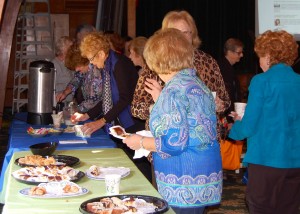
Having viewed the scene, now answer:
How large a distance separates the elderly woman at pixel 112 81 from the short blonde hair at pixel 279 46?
40.7 inches

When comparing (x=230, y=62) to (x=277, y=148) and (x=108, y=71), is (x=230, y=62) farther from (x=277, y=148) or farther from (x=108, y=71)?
(x=277, y=148)

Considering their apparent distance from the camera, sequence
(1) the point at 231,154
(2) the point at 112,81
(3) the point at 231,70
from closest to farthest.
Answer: (2) the point at 112,81, (1) the point at 231,154, (3) the point at 231,70

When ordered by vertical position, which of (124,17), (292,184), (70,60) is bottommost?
(292,184)

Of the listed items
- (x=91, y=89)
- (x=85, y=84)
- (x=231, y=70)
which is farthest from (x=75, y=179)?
(x=231, y=70)

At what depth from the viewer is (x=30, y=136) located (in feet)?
12.9

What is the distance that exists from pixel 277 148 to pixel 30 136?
166cm

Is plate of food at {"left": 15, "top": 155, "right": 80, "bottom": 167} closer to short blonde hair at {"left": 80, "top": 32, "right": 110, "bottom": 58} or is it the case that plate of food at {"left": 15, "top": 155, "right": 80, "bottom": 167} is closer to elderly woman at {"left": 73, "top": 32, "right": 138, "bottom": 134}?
elderly woman at {"left": 73, "top": 32, "right": 138, "bottom": 134}

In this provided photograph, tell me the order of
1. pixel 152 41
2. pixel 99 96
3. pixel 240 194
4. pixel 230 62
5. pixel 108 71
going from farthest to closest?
pixel 230 62
pixel 240 194
pixel 99 96
pixel 108 71
pixel 152 41

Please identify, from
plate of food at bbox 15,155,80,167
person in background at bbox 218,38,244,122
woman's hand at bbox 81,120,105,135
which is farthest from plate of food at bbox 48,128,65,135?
person in background at bbox 218,38,244,122

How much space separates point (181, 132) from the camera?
2.30 m

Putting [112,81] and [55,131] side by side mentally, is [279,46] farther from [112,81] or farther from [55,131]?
[55,131]

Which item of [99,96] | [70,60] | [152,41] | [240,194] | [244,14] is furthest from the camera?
[244,14]

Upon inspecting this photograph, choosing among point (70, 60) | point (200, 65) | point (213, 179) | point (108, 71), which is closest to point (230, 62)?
point (70, 60)

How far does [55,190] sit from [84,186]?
20 cm
